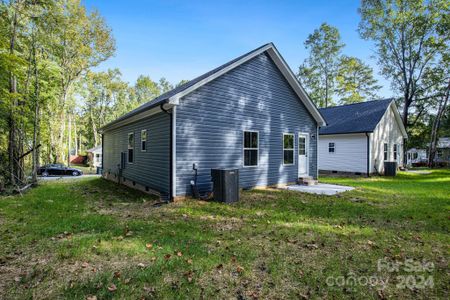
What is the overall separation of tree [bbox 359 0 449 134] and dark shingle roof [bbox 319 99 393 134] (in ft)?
29.7

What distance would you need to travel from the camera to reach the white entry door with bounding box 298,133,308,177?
11.9 meters

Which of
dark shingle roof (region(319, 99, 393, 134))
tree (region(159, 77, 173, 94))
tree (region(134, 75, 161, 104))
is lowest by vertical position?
dark shingle roof (region(319, 99, 393, 134))

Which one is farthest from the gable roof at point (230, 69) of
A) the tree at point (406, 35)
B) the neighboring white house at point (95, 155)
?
the neighboring white house at point (95, 155)

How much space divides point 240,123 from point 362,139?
435 inches

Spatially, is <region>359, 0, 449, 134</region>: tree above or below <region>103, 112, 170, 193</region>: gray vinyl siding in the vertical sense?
above

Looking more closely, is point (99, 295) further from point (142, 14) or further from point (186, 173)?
point (142, 14)

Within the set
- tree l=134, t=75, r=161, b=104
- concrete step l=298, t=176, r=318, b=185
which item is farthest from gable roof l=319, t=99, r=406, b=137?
tree l=134, t=75, r=161, b=104

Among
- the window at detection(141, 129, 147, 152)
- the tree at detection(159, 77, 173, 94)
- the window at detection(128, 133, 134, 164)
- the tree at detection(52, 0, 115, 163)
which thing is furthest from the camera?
the tree at detection(159, 77, 173, 94)

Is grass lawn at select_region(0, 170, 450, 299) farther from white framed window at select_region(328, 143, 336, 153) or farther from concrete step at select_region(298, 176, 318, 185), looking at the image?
white framed window at select_region(328, 143, 336, 153)

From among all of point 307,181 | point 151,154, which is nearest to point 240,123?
point 151,154

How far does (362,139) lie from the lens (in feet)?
53.5

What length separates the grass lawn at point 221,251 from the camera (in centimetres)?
287

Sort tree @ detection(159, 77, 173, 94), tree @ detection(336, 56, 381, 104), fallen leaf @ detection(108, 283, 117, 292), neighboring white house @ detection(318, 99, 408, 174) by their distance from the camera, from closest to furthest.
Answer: fallen leaf @ detection(108, 283, 117, 292), neighboring white house @ detection(318, 99, 408, 174), tree @ detection(336, 56, 381, 104), tree @ detection(159, 77, 173, 94)

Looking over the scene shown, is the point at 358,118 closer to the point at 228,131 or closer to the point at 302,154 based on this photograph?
the point at 302,154
